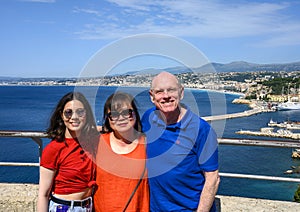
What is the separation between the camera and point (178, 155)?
2141 mm

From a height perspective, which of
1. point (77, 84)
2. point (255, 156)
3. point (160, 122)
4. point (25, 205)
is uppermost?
point (77, 84)

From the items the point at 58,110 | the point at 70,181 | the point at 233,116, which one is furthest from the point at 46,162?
the point at 233,116

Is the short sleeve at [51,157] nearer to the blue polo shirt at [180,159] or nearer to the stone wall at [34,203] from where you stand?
the blue polo shirt at [180,159]

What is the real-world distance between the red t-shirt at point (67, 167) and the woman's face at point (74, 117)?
11 centimetres

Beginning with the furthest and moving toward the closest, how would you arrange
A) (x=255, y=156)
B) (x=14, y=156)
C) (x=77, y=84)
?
(x=255, y=156) < (x=14, y=156) < (x=77, y=84)

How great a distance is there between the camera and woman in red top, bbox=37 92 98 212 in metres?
2.10

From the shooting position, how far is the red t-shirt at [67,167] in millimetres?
2096

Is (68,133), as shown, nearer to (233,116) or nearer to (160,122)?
(160,122)

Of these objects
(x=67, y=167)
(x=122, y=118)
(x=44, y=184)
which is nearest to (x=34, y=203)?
(x=44, y=184)

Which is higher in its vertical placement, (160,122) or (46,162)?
(160,122)

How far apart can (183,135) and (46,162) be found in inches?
33.6

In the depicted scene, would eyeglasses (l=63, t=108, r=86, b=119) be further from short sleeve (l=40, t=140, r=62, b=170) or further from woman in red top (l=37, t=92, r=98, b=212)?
short sleeve (l=40, t=140, r=62, b=170)

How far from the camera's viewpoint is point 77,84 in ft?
7.50

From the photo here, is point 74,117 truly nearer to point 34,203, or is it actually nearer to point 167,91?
point 167,91
